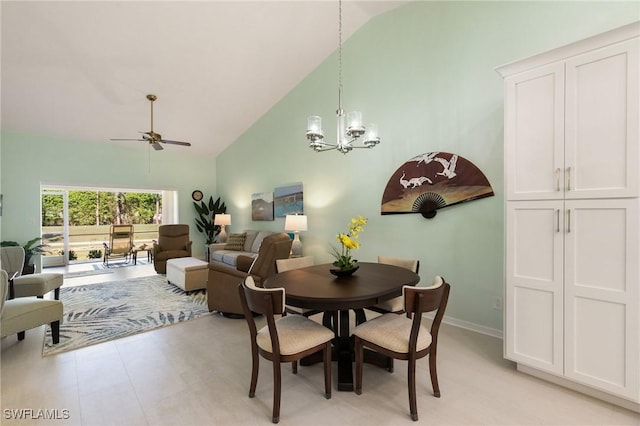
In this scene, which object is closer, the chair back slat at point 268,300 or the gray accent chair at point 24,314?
the chair back slat at point 268,300

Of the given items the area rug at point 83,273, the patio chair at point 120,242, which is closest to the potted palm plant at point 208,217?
the patio chair at point 120,242

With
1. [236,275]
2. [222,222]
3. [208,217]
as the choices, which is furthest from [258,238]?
[236,275]

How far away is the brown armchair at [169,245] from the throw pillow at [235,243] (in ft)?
2.95

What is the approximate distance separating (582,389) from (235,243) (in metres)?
5.66

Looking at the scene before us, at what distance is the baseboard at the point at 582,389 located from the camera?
6.06 feet

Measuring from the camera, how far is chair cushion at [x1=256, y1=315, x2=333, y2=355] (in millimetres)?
1825

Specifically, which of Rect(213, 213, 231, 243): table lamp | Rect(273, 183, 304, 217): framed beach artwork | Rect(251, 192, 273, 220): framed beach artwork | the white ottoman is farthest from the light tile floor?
Rect(213, 213, 231, 243): table lamp

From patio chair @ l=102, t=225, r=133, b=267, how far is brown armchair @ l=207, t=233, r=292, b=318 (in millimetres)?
5624

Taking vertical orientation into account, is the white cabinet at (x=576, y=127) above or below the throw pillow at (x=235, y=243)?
above

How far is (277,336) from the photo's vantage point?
5.88 feet

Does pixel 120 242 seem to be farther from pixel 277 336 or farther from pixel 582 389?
pixel 582 389

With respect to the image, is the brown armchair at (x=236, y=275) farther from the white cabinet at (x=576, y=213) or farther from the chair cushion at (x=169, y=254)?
the chair cushion at (x=169, y=254)

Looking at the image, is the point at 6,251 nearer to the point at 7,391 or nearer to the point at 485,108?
the point at 7,391

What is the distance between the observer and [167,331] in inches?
123
